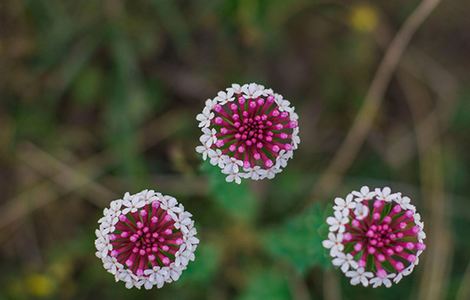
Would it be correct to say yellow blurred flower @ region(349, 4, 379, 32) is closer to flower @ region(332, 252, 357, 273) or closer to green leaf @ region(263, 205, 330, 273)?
green leaf @ region(263, 205, 330, 273)

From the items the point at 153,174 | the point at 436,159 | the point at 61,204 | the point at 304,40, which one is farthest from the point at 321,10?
the point at 61,204

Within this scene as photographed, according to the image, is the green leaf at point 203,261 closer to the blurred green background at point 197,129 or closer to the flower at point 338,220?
the blurred green background at point 197,129

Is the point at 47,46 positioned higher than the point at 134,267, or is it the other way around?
the point at 47,46

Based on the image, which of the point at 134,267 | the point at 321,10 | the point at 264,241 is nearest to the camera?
the point at 134,267

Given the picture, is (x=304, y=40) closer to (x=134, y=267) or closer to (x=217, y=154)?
(x=217, y=154)

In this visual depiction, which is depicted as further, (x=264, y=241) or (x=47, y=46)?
(x=47, y=46)

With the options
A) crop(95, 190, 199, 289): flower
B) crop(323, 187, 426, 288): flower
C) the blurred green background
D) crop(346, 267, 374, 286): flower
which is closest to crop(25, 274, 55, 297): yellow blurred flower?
the blurred green background

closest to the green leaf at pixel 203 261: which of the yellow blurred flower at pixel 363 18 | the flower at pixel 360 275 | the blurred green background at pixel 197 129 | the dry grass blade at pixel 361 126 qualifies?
the blurred green background at pixel 197 129
